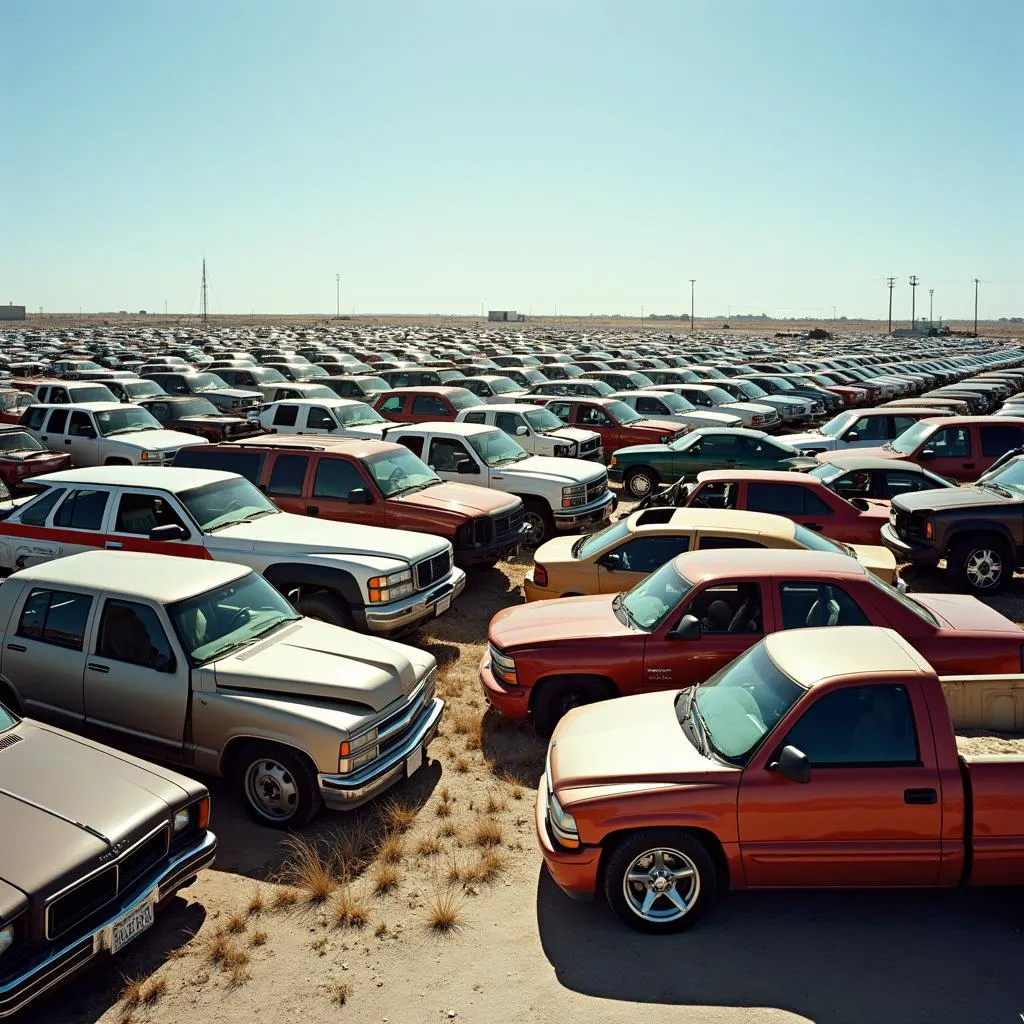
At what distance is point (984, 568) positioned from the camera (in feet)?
38.0

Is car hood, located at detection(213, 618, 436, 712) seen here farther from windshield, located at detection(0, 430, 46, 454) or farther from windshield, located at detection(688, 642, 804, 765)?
windshield, located at detection(0, 430, 46, 454)

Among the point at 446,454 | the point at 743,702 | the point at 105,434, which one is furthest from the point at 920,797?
the point at 105,434

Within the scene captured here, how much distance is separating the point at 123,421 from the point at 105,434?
754 mm

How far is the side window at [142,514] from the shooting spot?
9.67m

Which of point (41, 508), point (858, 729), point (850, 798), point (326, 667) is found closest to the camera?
point (850, 798)

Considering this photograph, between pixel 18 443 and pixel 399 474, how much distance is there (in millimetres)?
8732

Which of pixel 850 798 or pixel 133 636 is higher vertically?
pixel 133 636

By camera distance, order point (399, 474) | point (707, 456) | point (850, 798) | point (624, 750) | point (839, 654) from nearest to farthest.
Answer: point (850, 798), point (839, 654), point (624, 750), point (399, 474), point (707, 456)

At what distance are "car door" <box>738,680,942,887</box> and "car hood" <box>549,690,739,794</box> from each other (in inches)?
12.0

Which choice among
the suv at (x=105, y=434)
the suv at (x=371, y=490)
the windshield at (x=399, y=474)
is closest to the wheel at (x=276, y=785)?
the suv at (x=371, y=490)

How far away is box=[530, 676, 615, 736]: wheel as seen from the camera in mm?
7227

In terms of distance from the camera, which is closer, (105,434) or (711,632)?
(711,632)

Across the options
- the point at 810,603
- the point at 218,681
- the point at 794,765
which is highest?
the point at 810,603

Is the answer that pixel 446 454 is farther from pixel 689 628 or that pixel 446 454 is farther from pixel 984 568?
pixel 689 628
